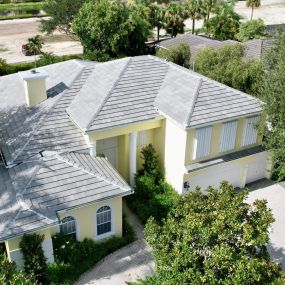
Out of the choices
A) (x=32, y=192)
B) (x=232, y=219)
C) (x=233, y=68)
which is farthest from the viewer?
(x=233, y=68)

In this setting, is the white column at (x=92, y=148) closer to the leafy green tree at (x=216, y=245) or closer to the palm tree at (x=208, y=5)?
the leafy green tree at (x=216, y=245)

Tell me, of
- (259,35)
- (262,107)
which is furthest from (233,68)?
(259,35)

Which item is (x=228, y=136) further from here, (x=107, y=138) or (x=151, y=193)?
(x=107, y=138)

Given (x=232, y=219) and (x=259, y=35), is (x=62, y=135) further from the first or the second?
(x=259, y=35)

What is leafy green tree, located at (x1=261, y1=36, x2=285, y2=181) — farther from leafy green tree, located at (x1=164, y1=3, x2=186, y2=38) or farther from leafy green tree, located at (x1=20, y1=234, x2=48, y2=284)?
leafy green tree, located at (x1=164, y1=3, x2=186, y2=38)

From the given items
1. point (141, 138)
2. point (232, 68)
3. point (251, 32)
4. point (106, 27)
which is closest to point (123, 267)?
point (141, 138)

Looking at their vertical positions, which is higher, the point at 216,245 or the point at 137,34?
the point at 216,245

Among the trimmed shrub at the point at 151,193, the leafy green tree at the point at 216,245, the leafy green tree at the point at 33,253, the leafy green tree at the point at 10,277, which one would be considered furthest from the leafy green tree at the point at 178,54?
the leafy green tree at the point at 10,277

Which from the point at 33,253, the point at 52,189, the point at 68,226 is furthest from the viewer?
the point at 68,226

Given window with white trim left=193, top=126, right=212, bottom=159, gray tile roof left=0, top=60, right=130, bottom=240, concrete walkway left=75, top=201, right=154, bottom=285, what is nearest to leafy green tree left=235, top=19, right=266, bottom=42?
gray tile roof left=0, top=60, right=130, bottom=240
